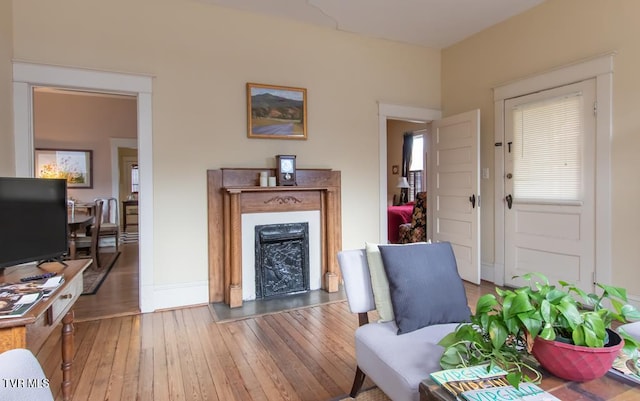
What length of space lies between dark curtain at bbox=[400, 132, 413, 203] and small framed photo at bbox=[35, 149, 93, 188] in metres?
6.60

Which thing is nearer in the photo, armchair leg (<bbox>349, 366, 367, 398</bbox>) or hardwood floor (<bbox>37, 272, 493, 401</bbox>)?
armchair leg (<bbox>349, 366, 367, 398</bbox>)

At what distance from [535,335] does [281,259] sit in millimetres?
2854

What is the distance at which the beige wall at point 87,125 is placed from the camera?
6.72m

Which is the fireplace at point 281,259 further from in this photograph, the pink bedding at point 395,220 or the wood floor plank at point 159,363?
the pink bedding at point 395,220

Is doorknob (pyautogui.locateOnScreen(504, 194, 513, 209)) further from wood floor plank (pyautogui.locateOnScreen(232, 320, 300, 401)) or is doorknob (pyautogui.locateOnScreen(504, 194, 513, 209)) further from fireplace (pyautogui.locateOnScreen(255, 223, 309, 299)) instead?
wood floor plank (pyautogui.locateOnScreen(232, 320, 300, 401))

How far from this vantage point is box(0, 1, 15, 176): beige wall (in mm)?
2689

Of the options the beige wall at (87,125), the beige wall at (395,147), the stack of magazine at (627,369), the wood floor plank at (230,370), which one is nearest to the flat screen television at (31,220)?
the wood floor plank at (230,370)

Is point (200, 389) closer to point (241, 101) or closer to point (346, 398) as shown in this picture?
point (346, 398)

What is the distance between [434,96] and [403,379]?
4168 millimetres

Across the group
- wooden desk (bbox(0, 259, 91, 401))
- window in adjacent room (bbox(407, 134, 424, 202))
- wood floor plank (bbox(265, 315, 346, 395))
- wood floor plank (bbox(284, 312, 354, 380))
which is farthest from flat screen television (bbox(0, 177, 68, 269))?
window in adjacent room (bbox(407, 134, 424, 202))

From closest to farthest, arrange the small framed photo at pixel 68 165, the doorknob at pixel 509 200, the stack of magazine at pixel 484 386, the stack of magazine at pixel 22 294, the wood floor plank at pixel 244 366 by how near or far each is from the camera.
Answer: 1. the stack of magazine at pixel 484 386
2. the stack of magazine at pixel 22 294
3. the wood floor plank at pixel 244 366
4. the doorknob at pixel 509 200
5. the small framed photo at pixel 68 165

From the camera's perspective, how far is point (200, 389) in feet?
6.76

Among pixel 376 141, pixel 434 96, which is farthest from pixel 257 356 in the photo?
pixel 434 96

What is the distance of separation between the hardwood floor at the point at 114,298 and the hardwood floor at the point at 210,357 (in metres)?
0.16
